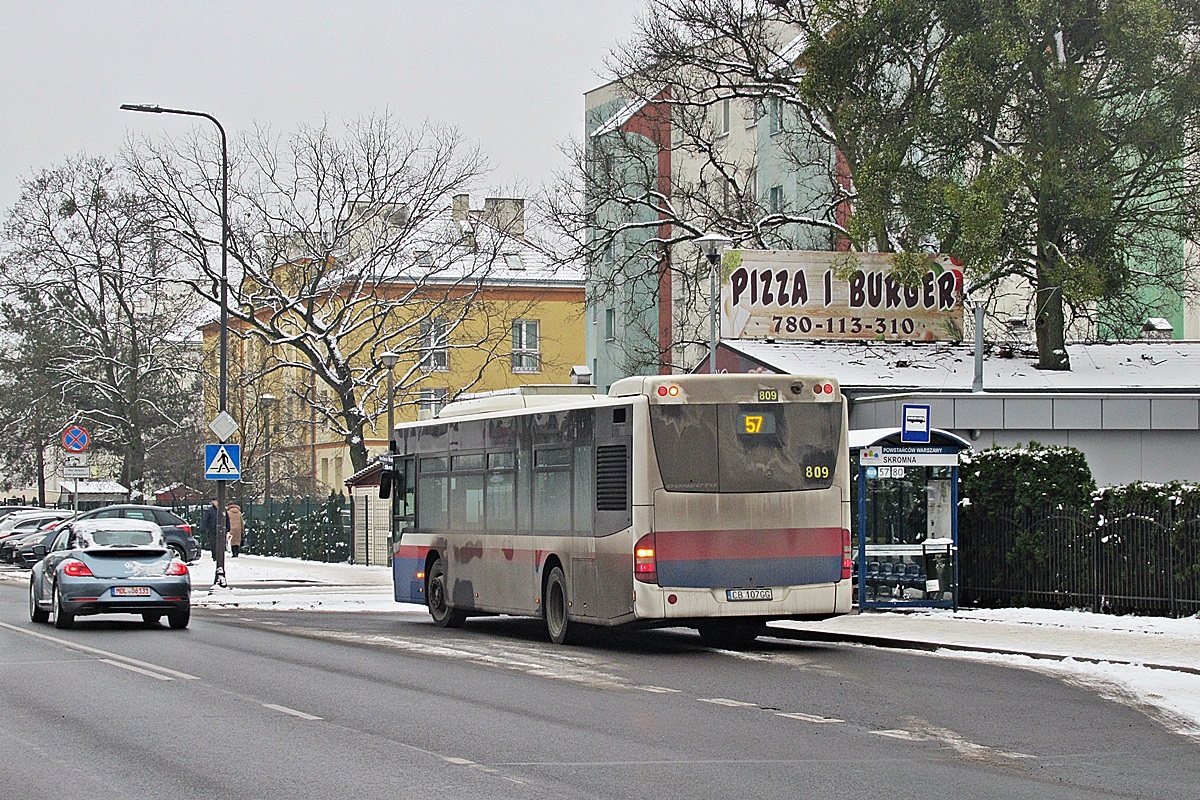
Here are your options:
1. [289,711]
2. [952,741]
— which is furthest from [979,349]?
[289,711]

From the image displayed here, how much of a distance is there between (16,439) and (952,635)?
61511 millimetres

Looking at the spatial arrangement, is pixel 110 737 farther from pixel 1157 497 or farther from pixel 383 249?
pixel 383 249

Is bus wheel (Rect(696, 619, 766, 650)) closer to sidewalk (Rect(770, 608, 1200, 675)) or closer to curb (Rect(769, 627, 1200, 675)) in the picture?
curb (Rect(769, 627, 1200, 675))

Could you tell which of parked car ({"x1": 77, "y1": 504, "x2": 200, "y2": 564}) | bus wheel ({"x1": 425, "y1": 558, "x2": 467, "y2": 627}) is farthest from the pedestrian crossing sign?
bus wheel ({"x1": 425, "y1": 558, "x2": 467, "y2": 627})

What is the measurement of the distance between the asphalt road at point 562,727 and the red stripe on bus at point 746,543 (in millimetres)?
1159

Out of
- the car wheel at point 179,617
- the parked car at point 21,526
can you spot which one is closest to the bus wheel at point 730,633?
the car wheel at point 179,617

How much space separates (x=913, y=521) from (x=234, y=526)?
36.5 metres

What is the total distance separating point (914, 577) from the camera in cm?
2431

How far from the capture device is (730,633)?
2186cm

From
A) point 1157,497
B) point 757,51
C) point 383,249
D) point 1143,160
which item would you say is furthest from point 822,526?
point 383,249

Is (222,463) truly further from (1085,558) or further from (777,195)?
(777,195)

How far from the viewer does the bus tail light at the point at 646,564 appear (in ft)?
62.1

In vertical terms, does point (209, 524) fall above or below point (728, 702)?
above

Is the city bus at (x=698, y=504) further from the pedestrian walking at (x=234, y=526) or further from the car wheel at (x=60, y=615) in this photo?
the pedestrian walking at (x=234, y=526)
